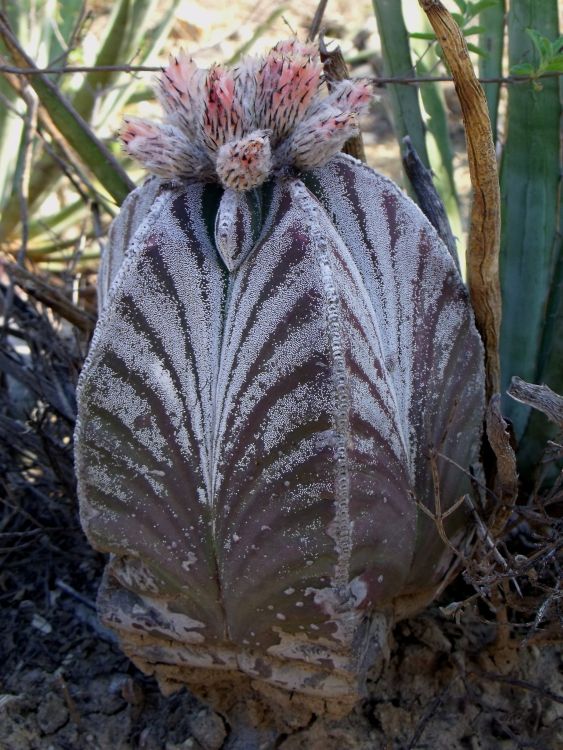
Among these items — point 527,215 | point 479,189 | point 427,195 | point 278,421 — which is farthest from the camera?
point 527,215

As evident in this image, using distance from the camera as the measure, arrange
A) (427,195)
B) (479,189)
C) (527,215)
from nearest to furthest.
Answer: (479,189) < (427,195) < (527,215)

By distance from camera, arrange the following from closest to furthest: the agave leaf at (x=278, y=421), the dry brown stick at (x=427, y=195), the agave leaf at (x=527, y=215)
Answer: the agave leaf at (x=278, y=421)
the dry brown stick at (x=427, y=195)
the agave leaf at (x=527, y=215)

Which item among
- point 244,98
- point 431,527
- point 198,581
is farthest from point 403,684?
point 244,98

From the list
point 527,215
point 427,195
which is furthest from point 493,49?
point 427,195

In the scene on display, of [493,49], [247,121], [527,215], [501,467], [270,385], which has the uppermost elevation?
[247,121]

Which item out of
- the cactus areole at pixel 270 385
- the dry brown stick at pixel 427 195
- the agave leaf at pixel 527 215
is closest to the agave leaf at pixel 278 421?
the cactus areole at pixel 270 385

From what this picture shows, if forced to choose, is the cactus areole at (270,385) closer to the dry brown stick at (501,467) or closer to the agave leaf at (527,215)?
the dry brown stick at (501,467)

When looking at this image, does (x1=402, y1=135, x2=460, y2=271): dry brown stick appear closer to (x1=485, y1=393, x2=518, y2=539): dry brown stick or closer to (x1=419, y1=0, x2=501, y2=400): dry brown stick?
(x1=419, y1=0, x2=501, y2=400): dry brown stick

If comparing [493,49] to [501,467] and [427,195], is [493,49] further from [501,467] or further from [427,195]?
[501,467]
